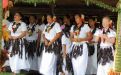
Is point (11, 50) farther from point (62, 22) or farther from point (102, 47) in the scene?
point (102, 47)

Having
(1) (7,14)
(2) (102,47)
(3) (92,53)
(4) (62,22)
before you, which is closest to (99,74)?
(2) (102,47)

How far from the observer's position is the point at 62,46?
11586 millimetres

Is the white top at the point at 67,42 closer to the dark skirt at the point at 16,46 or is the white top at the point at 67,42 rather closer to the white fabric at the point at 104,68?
the white fabric at the point at 104,68

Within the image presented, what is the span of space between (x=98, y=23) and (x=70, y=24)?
3.66 ft

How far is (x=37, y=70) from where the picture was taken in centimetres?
1336

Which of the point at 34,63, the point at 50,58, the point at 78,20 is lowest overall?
the point at 34,63

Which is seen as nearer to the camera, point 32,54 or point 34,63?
point 32,54

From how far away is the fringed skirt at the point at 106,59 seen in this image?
1072cm

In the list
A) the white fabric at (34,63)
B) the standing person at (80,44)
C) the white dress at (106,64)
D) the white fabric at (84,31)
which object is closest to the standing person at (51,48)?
the standing person at (80,44)

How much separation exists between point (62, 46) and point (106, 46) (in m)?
1.23

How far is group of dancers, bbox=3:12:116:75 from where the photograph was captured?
1080 cm

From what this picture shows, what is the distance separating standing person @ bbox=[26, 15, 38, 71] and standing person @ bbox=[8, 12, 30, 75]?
Result: 0.49 meters

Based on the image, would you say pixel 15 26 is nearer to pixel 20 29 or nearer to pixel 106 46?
pixel 20 29

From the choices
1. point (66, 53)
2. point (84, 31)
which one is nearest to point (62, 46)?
point (66, 53)
